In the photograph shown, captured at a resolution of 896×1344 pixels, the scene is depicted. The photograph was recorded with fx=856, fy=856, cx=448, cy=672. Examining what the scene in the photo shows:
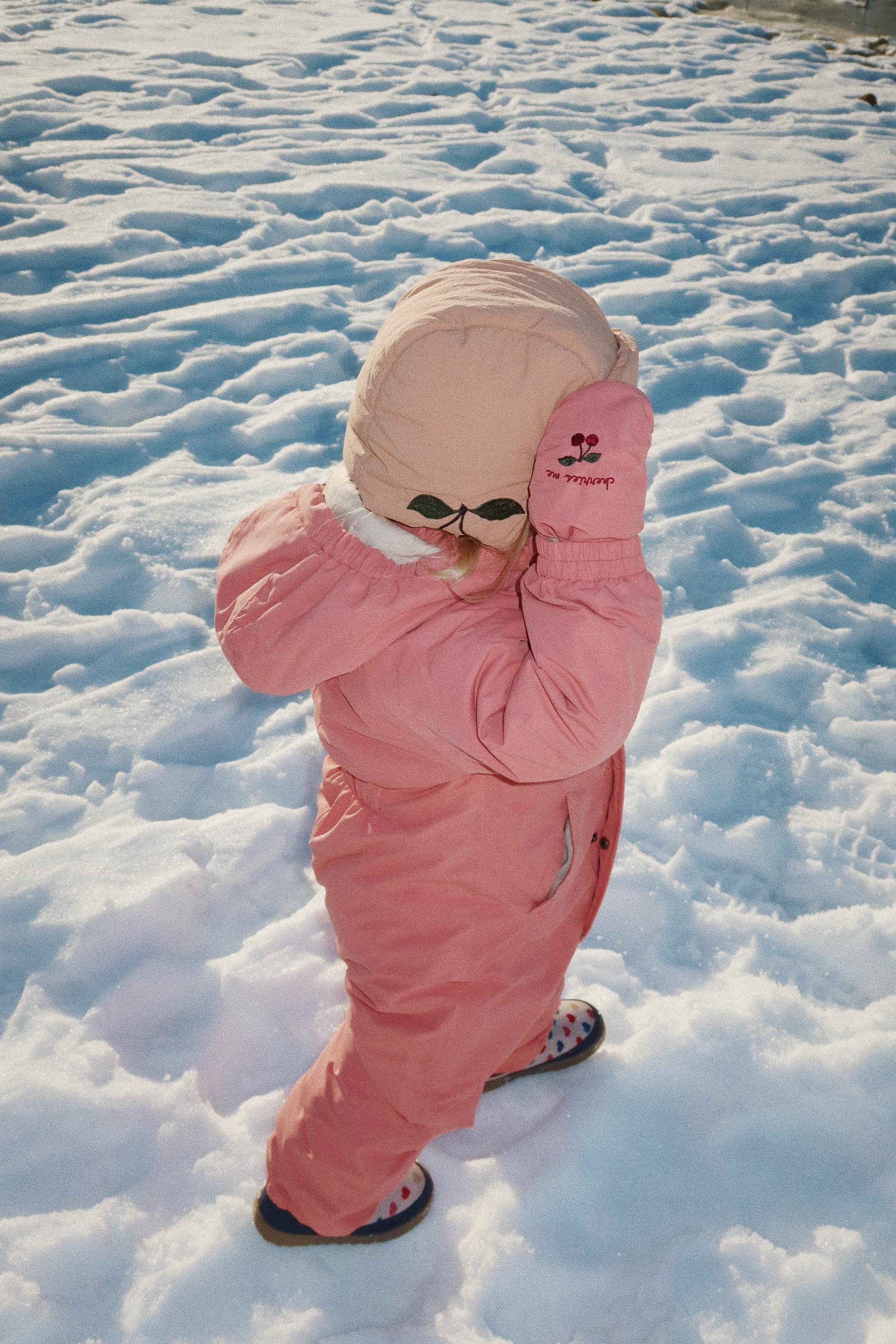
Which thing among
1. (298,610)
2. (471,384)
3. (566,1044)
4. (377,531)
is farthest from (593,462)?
(566,1044)

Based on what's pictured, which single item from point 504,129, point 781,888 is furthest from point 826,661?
point 504,129

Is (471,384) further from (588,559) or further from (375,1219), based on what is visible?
(375,1219)

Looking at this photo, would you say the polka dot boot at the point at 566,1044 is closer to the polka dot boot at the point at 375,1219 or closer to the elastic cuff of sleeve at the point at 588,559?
the polka dot boot at the point at 375,1219

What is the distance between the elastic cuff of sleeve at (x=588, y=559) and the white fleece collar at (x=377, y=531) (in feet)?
0.44

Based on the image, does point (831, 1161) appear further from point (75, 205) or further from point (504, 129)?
point (504, 129)

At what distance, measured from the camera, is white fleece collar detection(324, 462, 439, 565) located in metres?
0.97

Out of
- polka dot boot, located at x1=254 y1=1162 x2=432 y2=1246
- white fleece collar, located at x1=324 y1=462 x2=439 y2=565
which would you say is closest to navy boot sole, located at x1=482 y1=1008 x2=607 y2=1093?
polka dot boot, located at x1=254 y1=1162 x2=432 y2=1246

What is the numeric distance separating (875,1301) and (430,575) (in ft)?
3.85

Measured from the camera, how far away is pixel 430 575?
38.4 inches

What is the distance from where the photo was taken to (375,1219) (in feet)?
4.01

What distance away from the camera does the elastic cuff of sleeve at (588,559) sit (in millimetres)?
916

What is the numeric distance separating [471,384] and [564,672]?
31 centimetres

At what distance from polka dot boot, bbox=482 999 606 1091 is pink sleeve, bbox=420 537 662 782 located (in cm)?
69

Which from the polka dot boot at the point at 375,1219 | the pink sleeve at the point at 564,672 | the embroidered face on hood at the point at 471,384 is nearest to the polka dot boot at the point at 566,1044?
the polka dot boot at the point at 375,1219
